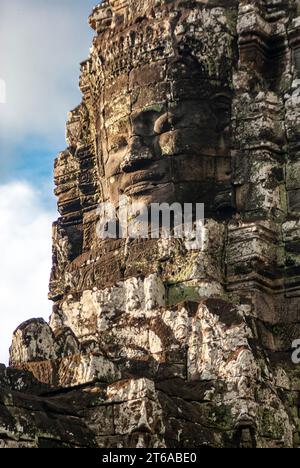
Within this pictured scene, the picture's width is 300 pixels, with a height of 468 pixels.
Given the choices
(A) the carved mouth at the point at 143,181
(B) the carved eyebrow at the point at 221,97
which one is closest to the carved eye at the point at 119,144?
(A) the carved mouth at the point at 143,181

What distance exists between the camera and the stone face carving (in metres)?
19.4

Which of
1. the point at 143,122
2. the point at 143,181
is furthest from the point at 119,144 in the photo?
the point at 143,181

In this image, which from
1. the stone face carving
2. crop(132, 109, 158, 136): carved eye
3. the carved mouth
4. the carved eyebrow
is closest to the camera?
the stone face carving

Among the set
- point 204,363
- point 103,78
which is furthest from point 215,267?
point 103,78

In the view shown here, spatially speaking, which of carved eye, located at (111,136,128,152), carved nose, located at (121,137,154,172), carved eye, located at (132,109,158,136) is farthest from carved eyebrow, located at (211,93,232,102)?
carved eye, located at (111,136,128,152)

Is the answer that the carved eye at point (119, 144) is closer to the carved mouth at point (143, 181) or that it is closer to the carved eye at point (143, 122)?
the carved eye at point (143, 122)

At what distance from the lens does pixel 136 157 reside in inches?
849

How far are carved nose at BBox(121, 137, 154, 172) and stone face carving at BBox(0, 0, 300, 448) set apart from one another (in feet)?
0.07

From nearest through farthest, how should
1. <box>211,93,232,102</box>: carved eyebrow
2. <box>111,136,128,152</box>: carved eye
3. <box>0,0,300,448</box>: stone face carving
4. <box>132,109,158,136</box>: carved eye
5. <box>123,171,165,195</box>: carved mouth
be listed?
<box>0,0,300,448</box>: stone face carving, <box>123,171,165,195</box>: carved mouth, <box>132,109,158,136</box>: carved eye, <box>211,93,232,102</box>: carved eyebrow, <box>111,136,128,152</box>: carved eye

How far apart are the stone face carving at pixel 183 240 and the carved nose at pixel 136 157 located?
2cm

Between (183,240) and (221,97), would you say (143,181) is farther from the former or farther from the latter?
(221,97)

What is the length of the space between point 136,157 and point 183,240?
128cm

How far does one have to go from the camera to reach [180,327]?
20.1 m

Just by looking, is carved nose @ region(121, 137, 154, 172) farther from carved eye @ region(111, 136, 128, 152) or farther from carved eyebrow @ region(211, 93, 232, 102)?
carved eyebrow @ region(211, 93, 232, 102)
